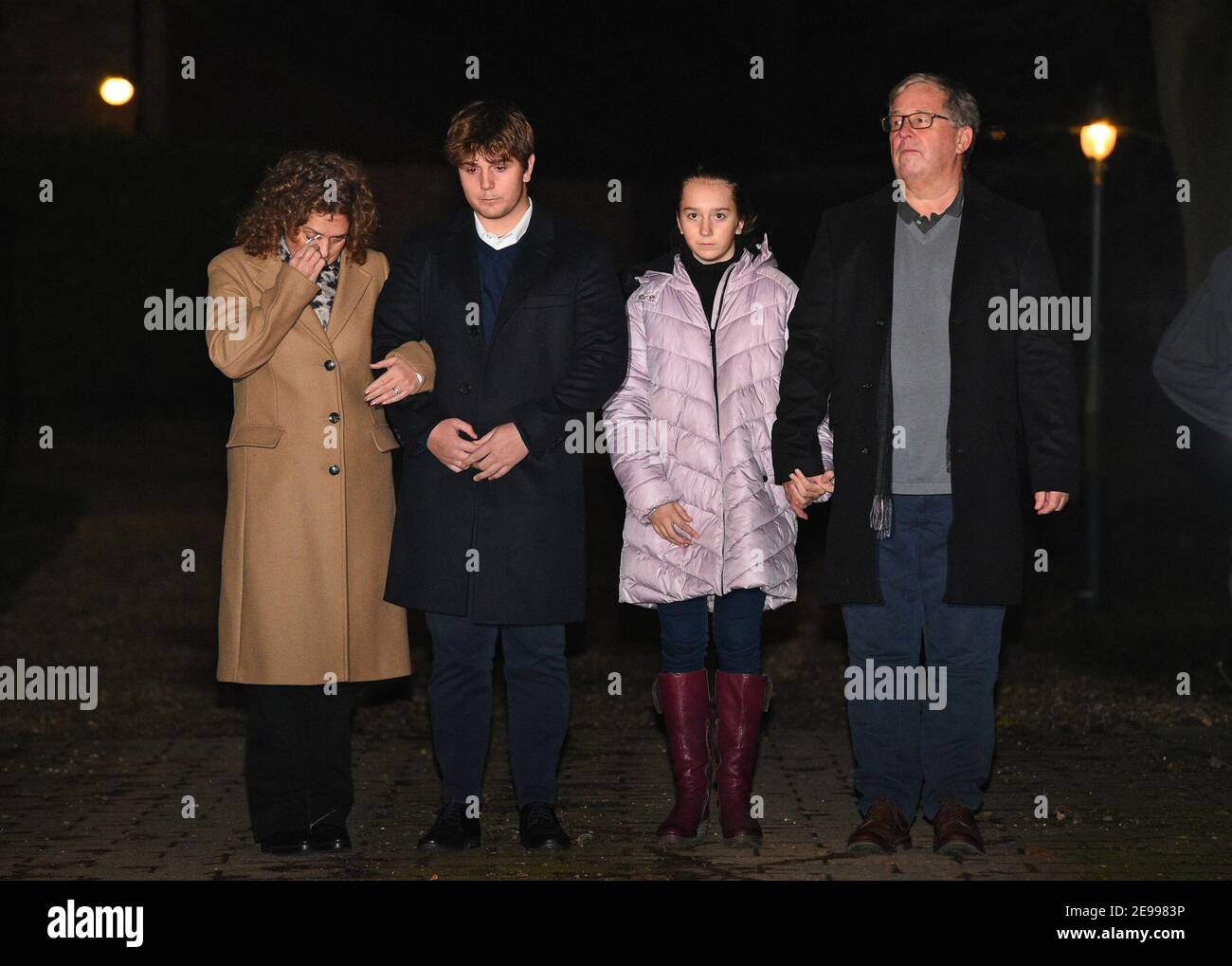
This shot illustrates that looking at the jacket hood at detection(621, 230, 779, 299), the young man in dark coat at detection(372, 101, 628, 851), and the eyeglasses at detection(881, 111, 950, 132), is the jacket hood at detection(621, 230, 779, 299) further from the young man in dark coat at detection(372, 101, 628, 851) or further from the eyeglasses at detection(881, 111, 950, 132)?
the eyeglasses at detection(881, 111, 950, 132)

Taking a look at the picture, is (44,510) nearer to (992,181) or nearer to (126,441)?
(126,441)

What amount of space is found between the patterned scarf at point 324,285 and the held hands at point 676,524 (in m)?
1.34

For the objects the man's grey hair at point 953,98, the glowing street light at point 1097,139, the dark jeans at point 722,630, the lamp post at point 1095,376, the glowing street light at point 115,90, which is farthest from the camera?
the glowing street light at point 115,90

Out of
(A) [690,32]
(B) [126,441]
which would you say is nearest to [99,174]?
(B) [126,441]

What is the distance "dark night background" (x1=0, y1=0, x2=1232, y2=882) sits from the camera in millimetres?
11836

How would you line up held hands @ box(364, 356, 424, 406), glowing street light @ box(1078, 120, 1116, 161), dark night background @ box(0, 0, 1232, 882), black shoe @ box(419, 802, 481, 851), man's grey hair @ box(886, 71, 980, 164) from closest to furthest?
1. held hands @ box(364, 356, 424, 406)
2. man's grey hair @ box(886, 71, 980, 164)
3. black shoe @ box(419, 802, 481, 851)
4. dark night background @ box(0, 0, 1232, 882)
5. glowing street light @ box(1078, 120, 1116, 161)

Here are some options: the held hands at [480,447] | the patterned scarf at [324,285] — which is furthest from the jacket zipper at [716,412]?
the patterned scarf at [324,285]

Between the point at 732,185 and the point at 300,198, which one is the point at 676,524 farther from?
the point at 300,198

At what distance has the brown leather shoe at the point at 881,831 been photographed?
591 centimetres

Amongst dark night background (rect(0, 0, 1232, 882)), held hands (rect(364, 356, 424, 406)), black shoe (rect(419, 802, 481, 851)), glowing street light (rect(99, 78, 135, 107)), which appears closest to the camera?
held hands (rect(364, 356, 424, 406))

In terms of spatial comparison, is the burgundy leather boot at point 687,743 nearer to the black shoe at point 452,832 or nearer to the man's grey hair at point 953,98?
→ the black shoe at point 452,832

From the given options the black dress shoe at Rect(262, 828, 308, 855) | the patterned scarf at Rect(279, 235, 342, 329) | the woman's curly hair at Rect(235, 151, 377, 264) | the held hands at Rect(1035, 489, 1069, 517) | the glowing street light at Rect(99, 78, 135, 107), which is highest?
the glowing street light at Rect(99, 78, 135, 107)

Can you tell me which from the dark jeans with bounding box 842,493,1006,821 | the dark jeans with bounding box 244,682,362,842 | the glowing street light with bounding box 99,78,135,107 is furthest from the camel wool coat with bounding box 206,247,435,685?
the glowing street light with bounding box 99,78,135,107

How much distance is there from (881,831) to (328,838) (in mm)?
1886
